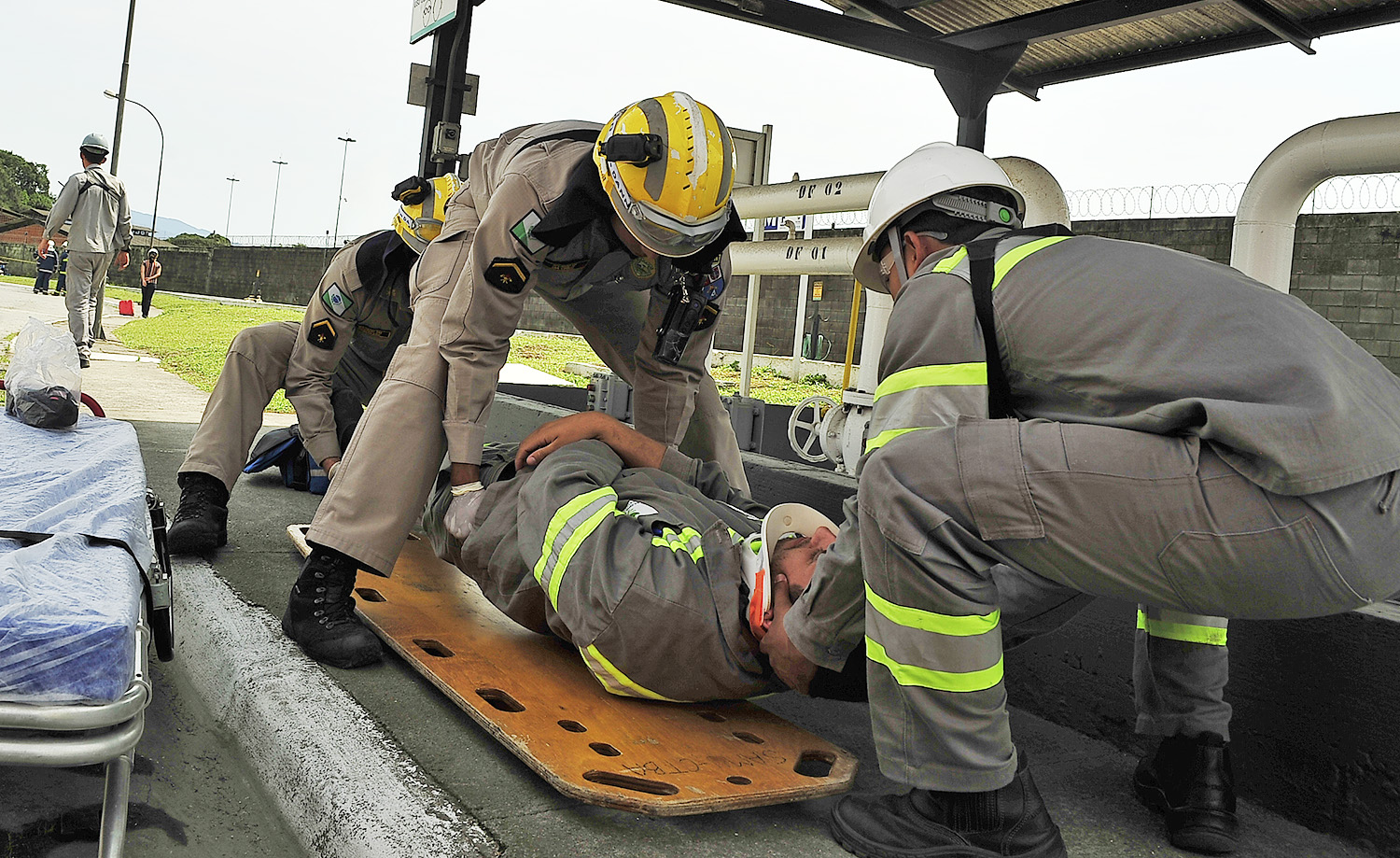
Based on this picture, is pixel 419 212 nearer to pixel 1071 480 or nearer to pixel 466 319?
pixel 466 319

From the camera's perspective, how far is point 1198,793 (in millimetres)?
2195

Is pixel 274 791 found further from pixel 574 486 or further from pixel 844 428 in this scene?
pixel 844 428

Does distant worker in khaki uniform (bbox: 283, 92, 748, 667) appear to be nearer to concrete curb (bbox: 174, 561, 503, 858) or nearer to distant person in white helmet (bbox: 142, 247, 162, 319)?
concrete curb (bbox: 174, 561, 503, 858)

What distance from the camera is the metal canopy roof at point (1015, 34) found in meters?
5.21

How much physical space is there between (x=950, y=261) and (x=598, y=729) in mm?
1325

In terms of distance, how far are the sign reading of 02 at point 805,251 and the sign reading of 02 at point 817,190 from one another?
0.28m

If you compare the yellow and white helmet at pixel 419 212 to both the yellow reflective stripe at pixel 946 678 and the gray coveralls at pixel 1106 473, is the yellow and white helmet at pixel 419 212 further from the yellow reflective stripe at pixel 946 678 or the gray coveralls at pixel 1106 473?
the yellow reflective stripe at pixel 946 678

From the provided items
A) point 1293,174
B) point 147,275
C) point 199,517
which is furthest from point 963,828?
point 147,275

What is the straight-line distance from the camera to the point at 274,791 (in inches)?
88.4

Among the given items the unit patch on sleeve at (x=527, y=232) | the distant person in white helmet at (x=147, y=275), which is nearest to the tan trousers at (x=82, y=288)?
the unit patch on sleeve at (x=527, y=232)

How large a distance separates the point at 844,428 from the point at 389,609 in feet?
8.43

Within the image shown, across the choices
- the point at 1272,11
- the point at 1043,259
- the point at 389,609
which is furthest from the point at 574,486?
the point at 1272,11

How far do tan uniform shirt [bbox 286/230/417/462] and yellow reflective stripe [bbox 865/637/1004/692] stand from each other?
128 inches

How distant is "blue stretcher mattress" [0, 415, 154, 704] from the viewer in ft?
4.90
